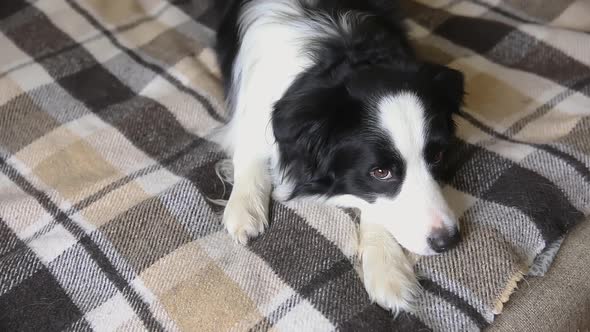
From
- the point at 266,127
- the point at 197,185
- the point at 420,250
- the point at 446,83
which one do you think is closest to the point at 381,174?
the point at 420,250

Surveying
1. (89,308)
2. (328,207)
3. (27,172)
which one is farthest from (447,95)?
(27,172)

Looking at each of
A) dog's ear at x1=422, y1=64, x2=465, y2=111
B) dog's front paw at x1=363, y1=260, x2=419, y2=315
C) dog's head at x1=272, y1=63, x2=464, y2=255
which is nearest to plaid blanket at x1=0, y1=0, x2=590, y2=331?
dog's front paw at x1=363, y1=260, x2=419, y2=315

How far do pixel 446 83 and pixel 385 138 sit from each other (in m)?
0.29

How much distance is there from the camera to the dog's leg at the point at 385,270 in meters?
1.43

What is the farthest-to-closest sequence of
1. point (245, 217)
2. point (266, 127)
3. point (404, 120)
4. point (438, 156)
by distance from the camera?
A: point (266, 127) → point (245, 217) → point (438, 156) → point (404, 120)

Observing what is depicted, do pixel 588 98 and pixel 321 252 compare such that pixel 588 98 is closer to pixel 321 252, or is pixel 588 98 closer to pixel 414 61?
pixel 414 61

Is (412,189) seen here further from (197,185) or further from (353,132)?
(197,185)

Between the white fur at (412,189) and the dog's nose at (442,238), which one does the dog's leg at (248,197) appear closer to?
the white fur at (412,189)

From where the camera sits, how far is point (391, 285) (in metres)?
1.43

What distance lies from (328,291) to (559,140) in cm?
93

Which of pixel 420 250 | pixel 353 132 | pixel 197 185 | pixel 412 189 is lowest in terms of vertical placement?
pixel 197 185

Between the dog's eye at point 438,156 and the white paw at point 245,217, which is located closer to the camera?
the dog's eye at point 438,156

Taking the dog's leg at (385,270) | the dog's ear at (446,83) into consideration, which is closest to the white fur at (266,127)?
the dog's leg at (385,270)

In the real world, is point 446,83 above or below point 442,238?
above
